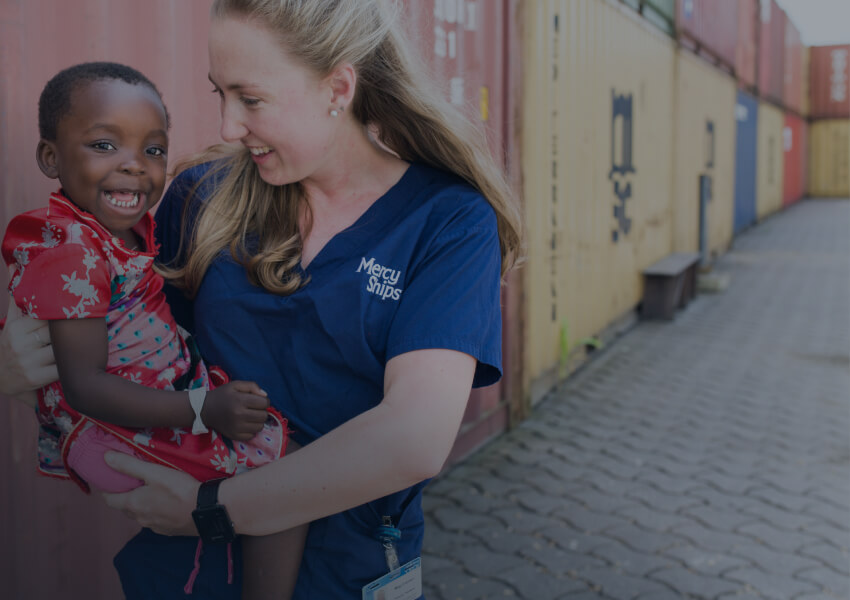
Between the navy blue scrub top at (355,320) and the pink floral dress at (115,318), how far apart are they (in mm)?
75

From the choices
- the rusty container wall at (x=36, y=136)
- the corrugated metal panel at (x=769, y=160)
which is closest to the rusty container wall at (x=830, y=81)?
the corrugated metal panel at (x=769, y=160)

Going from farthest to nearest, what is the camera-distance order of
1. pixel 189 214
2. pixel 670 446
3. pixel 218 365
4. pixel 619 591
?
pixel 670 446 < pixel 619 591 < pixel 189 214 < pixel 218 365

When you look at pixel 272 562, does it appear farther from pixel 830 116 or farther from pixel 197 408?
pixel 830 116

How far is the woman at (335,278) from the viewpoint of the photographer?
55.8 inches

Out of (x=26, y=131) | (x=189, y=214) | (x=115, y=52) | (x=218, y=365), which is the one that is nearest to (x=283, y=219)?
(x=189, y=214)

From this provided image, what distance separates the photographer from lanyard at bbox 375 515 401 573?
162 cm

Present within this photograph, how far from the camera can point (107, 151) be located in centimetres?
157

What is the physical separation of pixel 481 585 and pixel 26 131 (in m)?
2.32

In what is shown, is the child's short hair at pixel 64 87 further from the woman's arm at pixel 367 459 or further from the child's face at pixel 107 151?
the woman's arm at pixel 367 459

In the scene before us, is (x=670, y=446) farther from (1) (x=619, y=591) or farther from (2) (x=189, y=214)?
(2) (x=189, y=214)

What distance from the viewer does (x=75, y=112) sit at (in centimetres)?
155

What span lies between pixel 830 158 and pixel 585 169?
86.5 ft

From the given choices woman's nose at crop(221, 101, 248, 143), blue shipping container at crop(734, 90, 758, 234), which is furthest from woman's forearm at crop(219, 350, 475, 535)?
blue shipping container at crop(734, 90, 758, 234)

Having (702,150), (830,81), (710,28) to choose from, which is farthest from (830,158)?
(702,150)
